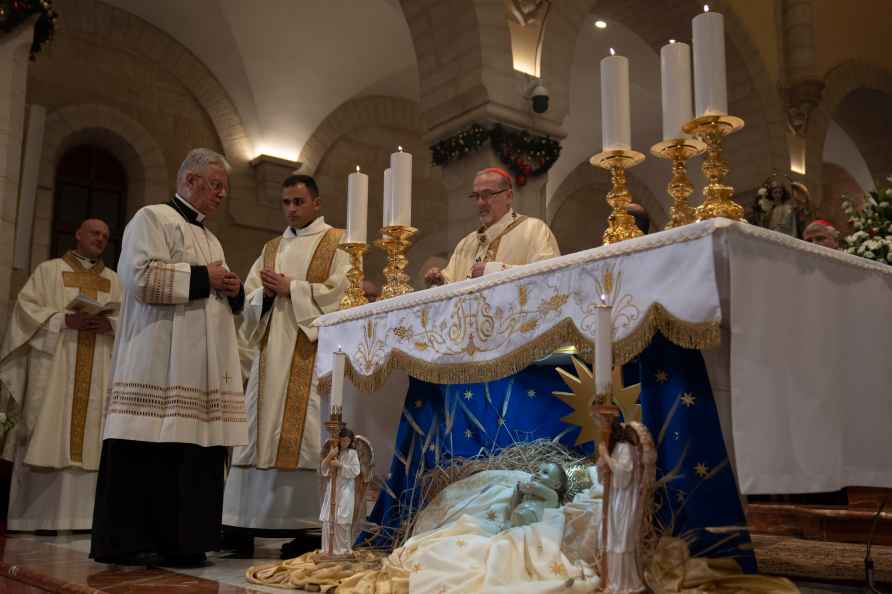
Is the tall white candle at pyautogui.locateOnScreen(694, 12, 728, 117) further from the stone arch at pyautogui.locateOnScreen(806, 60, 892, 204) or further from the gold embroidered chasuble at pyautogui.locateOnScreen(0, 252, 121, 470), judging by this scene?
the stone arch at pyautogui.locateOnScreen(806, 60, 892, 204)

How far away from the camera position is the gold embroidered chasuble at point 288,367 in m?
4.64

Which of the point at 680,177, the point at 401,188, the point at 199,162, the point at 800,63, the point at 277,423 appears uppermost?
the point at 800,63

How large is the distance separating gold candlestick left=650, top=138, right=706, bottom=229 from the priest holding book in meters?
4.30

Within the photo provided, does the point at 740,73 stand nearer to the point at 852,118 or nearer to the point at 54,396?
the point at 852,118

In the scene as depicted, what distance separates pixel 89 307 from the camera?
19.8 ft

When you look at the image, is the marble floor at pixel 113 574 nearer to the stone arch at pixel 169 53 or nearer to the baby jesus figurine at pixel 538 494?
the baby jesus figurine at pixel 538 494

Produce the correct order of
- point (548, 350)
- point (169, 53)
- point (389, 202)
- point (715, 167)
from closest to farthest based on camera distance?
point (715, 167) < point (548, 350) < point (389, 202) < point (169, 53)

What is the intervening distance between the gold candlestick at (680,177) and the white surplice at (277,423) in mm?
2364

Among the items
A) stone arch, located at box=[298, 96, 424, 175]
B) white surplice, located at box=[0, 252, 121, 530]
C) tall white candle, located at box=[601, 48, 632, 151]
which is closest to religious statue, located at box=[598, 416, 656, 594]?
tall white candle, located at box=[601, 48, 632, 151]

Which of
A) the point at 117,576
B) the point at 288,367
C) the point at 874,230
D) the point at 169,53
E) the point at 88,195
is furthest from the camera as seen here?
the point at 169,53

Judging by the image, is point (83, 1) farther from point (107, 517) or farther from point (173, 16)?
point (107, 517)

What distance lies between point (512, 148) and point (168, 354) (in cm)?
446

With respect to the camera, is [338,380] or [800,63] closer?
[338,380]

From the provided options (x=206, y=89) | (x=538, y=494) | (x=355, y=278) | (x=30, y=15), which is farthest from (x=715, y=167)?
(x=206, y=89)
